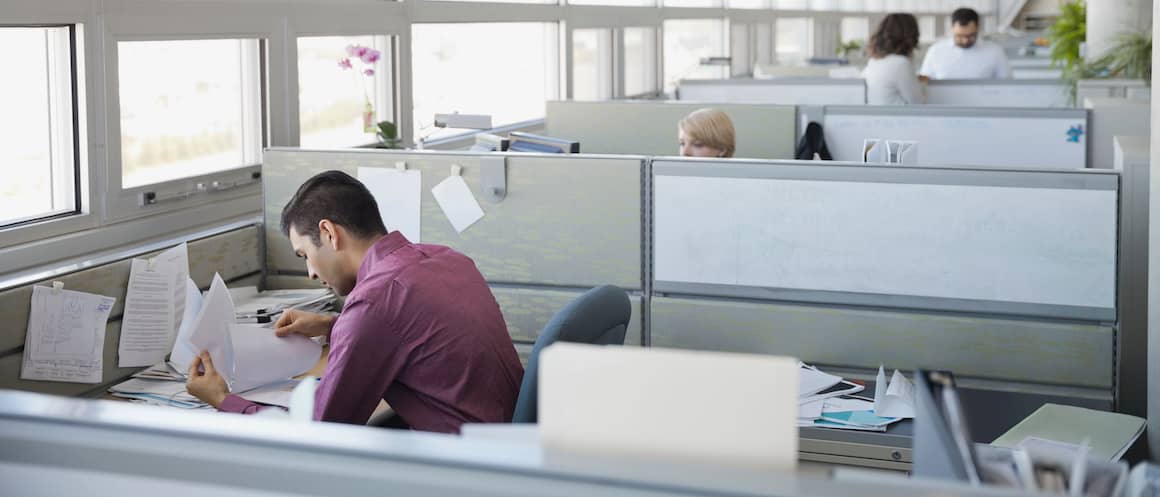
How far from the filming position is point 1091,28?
8.41 metres

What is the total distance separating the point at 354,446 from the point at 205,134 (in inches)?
98.6

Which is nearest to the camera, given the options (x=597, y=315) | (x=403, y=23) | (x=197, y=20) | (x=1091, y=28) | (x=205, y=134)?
(x=597, y=315)

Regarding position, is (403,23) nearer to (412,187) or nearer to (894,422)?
(412,187)

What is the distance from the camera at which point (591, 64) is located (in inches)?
257

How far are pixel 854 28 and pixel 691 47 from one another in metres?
5.60

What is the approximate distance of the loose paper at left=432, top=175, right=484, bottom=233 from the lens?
9.46 ft

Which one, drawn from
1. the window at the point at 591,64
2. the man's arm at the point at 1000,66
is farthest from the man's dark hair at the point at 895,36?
the window at the point at 591,64

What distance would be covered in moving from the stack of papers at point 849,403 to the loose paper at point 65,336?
4.58 ft

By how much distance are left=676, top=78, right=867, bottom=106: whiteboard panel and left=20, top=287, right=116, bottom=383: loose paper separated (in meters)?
3.78

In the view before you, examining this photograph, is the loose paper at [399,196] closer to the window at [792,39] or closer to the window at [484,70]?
the window at [484,70]

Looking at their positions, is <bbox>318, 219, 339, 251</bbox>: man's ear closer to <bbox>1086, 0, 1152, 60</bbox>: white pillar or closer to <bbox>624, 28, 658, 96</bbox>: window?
<bbox>624, 28, 658, 96</bbox>: window

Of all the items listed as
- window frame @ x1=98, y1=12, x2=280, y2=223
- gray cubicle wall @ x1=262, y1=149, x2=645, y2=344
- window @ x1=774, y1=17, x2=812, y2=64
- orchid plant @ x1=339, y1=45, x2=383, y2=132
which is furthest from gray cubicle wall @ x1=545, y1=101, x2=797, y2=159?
window @ x1=774, y1=17, x2=812, y2=64

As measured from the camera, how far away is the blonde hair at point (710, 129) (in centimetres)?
378

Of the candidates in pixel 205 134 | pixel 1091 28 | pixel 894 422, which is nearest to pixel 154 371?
pixel 205 134
